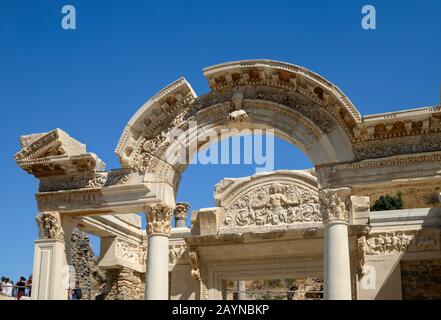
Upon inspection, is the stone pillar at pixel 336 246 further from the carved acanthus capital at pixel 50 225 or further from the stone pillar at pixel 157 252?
the carved acanthus capital at pixel 50 225

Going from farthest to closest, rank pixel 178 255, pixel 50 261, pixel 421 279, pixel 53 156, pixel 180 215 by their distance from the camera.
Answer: pixel 180 215, pixel 178 255, pixel 421 279, pixel 53 156, pixel 50 261

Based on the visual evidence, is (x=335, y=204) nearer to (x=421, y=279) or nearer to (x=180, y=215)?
(x=421, y=279)

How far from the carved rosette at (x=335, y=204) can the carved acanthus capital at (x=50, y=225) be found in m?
5.86

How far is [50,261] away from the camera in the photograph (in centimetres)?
1396

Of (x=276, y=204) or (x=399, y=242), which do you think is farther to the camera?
(x=276, y=204)

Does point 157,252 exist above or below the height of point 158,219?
below

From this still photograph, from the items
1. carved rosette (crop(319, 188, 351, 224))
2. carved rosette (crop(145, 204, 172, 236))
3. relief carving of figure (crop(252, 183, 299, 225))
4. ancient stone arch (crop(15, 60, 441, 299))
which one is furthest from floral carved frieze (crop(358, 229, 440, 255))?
carved rosette (crop(145, 204, 172, 236))

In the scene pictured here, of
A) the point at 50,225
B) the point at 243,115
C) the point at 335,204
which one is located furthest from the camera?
the point at 50,225

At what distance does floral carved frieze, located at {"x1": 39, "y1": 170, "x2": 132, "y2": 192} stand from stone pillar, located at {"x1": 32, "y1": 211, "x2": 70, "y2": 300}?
63 cm

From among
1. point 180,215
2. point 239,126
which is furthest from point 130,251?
point 239,126

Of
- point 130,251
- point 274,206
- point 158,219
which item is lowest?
point 158,219

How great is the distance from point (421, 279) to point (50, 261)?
340 inches

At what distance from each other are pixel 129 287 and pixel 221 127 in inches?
249
